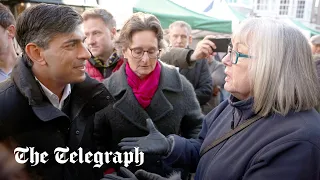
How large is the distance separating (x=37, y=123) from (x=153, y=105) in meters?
0.87

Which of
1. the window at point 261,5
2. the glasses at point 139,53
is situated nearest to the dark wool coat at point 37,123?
the glasses at point 139,53

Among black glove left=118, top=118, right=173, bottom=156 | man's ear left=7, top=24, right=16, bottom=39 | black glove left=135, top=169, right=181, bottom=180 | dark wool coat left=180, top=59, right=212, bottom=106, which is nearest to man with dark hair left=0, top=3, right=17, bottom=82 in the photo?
man's ear left=7, top=24, right=16, bottom=39

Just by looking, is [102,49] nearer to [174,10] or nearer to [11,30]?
[11,30]

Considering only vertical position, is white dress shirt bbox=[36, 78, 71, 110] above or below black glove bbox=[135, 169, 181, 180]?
above

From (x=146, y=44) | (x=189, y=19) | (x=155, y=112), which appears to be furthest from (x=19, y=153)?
(x=189, y=19)

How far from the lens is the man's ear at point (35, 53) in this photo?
1589 millimetres

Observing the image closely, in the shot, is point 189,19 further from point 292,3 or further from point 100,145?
point 292,3

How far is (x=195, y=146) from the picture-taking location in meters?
1.88

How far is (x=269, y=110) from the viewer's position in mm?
1377

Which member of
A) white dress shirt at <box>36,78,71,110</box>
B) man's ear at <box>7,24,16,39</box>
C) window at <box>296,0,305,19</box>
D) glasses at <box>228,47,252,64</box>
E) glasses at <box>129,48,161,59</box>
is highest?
man's ear at <box>7,24,16,39</box>

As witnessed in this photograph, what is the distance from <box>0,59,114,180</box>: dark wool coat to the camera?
4.88ft

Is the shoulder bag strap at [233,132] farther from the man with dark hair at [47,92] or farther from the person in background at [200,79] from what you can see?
the person in background at [200,79]

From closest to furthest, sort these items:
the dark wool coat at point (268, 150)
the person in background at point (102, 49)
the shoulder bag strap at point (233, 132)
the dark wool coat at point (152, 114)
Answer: the dark wool coat at point (268, 150) < the shoulder bag strap at point (233, 132) < the dark wool coat at point (152, 114) < the person in background at point (102, 49)

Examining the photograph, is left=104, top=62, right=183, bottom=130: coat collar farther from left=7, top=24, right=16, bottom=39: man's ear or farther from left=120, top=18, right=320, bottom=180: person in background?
left=7, top=24, right=16, bottom=39: man's ear
